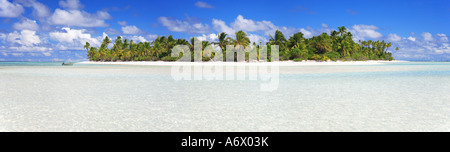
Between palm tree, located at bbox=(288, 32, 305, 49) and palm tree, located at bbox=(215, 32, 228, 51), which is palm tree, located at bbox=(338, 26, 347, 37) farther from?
palm tree, located at bbox=(215, 32, 228, 51)

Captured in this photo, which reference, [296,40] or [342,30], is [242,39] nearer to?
[296,40]

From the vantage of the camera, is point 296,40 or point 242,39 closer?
point 242,39

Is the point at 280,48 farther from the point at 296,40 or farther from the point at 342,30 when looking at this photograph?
the point at 342,30

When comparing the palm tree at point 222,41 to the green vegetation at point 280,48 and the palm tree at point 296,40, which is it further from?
the palm tree at point 296,40

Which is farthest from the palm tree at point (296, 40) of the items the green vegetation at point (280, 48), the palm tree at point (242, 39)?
the palm tree at point (242, 39)

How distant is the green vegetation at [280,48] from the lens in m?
64.4

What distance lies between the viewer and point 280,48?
68.2 metres

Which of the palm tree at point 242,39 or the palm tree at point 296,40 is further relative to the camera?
the palm tree at point 296,40

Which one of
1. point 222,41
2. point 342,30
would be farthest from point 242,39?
point 342,30

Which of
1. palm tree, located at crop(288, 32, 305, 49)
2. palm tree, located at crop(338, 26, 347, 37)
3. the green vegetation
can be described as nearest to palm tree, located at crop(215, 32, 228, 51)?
the green vegetation

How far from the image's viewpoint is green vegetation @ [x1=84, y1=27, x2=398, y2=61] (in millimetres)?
64375

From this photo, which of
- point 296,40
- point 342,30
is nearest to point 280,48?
point 296,40
